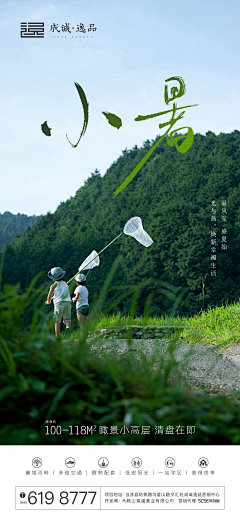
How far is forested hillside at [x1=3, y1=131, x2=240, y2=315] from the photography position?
15.0 m

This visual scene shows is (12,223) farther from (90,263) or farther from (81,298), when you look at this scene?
(81,298)

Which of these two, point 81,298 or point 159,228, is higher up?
point 159,228

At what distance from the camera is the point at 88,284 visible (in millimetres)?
16312

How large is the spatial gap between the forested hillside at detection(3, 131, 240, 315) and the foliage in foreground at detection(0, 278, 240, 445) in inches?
444

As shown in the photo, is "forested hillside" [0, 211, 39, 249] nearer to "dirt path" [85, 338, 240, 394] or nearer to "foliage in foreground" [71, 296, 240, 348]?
"foliage in foreground" [71, 296, 240, 348]

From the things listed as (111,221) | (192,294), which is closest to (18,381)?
(192,294)

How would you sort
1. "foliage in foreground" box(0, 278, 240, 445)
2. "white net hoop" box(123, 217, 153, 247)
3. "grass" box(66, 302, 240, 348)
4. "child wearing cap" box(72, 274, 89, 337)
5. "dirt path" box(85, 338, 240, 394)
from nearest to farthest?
"foliage in foreground" box(0, 278, 240, 445) → "dirt path" box(85, 338, 240, 394) → "white net hoop" box(123, 217, 153, 247) → "child wearing cap" box(72, 274, 89, 337) → "grass" box(66, 302, 240, 348)

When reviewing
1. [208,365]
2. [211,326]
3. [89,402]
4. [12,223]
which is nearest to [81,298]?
[208,365]

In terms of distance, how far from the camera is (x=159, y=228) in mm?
16984

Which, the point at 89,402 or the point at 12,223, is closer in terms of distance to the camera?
the point at 89,402

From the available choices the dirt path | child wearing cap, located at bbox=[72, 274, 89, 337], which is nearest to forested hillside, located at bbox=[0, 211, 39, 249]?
child wearing cap, located at bbox=[72, 274, 89, 337]

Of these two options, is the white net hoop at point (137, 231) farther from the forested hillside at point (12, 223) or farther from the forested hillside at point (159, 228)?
the forested hillside at point (12, 223)

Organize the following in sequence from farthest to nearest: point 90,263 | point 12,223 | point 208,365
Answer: point 12,223
point 90,263
point 208,365

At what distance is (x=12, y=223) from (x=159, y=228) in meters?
15.7
